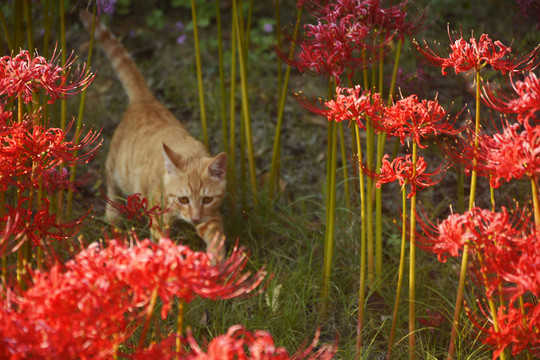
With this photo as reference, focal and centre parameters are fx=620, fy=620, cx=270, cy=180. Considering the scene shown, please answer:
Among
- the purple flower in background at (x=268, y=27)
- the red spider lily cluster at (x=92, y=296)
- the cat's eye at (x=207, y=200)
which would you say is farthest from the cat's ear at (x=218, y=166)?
the purple flower in background at (x=268, y=27)

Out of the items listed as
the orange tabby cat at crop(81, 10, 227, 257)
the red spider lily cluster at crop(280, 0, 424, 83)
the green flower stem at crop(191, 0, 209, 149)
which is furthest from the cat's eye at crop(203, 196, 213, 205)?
the red spider lily cluster at crop(280, 0, 424, 83)

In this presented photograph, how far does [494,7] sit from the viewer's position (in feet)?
19.1

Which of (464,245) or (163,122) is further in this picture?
(163,122)

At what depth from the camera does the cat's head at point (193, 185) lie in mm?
3303

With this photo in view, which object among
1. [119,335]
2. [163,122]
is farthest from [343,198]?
[119,335]

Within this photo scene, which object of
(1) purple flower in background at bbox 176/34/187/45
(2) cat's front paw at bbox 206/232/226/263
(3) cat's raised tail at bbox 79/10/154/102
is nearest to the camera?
(2) cat's front paw at bbox 206/232/226/263

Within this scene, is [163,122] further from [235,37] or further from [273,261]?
[273,261]

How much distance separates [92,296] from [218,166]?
2.05 meters

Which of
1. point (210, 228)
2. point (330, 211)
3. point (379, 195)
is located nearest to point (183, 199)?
point (210, 228)

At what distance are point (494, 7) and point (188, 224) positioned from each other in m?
3.88

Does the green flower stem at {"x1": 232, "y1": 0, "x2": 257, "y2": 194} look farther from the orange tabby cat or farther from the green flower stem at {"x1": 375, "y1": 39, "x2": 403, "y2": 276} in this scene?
the green flower stem at {"x1": 375, "y1": 39, "x2": 403, "y2": 276}

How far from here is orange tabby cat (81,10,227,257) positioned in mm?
3316

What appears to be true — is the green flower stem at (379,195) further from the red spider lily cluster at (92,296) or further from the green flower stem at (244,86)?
the red spider lily cluster at (92,296)

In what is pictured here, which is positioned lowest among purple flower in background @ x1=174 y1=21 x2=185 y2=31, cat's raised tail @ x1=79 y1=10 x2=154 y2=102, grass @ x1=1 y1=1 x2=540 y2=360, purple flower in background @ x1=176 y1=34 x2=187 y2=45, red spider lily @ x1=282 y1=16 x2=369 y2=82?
grass @ x1=1 y1=1 x2=540 y2=360
